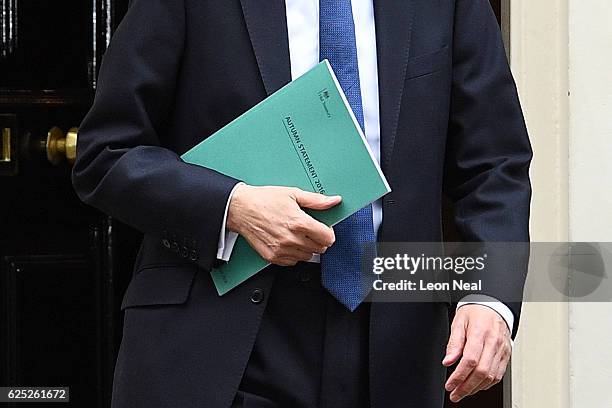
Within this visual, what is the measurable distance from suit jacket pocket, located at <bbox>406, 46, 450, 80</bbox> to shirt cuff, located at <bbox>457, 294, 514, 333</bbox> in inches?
13.0

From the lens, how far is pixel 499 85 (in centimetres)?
200

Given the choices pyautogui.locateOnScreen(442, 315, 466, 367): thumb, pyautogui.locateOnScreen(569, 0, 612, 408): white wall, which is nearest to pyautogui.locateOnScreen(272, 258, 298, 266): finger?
pyautogui.locateOnScreen(442, 315, 466, 367): thumb

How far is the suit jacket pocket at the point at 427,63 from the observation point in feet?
6.32

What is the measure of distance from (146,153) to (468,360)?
52cm

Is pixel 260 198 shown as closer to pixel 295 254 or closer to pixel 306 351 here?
pixel 295 254

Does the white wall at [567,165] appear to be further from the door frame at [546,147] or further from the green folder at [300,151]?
the green folder at [300,151]

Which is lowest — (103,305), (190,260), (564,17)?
(103,305)

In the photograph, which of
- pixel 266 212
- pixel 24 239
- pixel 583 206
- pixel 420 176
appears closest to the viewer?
pixel 266 212

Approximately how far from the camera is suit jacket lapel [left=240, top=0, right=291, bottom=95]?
6.13ft

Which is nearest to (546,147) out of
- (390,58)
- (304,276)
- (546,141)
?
(546,141)

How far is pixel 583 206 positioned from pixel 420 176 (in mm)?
918

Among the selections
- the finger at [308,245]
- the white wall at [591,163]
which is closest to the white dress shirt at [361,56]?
the finger at [308,245]

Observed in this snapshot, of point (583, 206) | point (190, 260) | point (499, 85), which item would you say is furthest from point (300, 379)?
point (583, 206)

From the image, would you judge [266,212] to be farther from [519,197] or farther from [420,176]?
[519,197]
